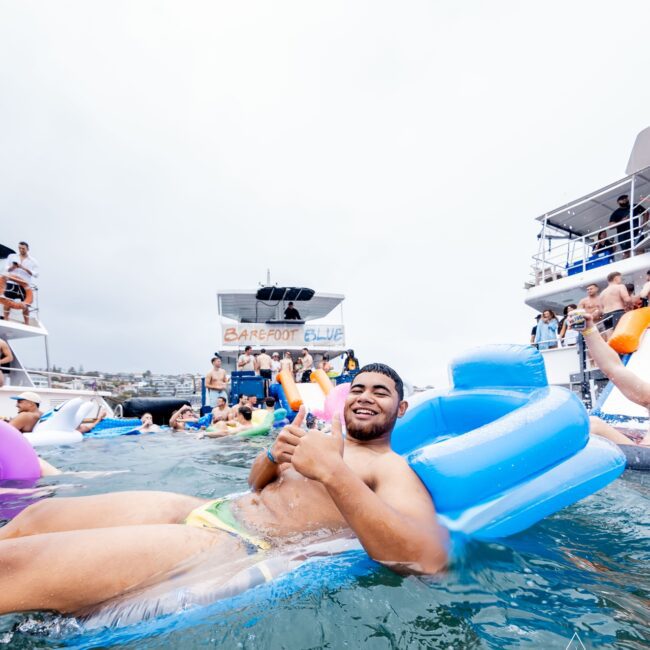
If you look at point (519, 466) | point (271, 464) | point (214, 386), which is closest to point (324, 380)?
point (214, 386)

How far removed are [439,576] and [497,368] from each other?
1.45 m

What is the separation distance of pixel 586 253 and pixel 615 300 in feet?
17.5

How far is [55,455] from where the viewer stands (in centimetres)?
605

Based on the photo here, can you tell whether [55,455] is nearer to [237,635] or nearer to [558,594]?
[237,635]

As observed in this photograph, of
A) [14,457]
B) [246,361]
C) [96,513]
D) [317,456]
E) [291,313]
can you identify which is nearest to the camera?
[317,456]

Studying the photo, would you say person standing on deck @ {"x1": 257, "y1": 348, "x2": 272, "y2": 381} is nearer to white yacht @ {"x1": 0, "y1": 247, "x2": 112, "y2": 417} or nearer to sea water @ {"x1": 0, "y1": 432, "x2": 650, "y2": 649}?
white yacht @ {"x1": 0, "y1": 247, "x2": 112, "y2": 417}

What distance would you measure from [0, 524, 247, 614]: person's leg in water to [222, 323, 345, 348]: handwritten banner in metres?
16.4

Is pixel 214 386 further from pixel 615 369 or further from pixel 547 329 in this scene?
pixel 615 369

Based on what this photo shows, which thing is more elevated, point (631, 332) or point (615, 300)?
point (615, 300)

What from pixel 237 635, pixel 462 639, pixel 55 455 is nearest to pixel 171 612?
pixel 237 635

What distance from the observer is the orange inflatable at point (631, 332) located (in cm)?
586

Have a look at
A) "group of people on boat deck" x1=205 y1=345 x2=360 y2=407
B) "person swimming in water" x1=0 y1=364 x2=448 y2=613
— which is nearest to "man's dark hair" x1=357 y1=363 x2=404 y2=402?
"person swimming in water" x1=0 y1=364 x2=448 y2=613

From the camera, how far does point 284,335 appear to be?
715 inches

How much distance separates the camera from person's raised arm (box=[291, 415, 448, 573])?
147 cm
